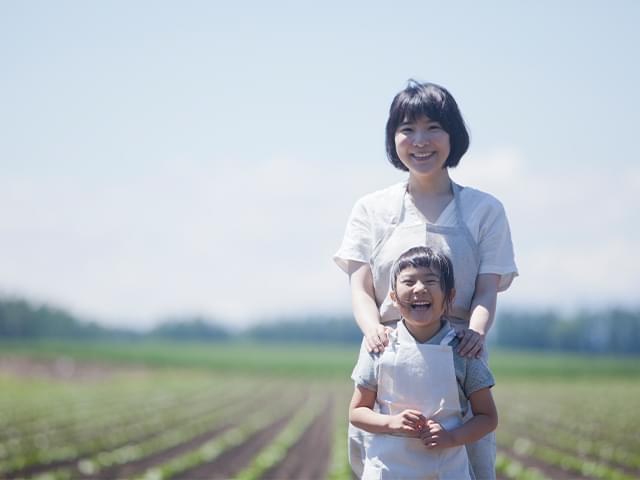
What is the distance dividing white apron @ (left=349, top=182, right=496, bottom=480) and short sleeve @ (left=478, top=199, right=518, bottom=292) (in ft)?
0.10

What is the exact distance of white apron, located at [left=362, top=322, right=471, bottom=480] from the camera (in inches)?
112

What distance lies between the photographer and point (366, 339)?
9.92ft

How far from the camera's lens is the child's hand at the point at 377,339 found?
295 cm

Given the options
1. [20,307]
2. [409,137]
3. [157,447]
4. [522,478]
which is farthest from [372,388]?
[20,307]

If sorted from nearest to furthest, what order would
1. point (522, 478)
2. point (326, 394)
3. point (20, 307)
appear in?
point (522, 478) < point (326, 394) < point (20, 307)

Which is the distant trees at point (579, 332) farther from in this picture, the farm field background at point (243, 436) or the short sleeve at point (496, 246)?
the short sleeve at point (496, 246)

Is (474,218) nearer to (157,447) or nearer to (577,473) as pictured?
(577,473)

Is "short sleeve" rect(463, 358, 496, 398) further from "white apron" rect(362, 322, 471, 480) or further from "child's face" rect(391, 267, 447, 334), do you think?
"child's face" rect(391, 267, 447, 334)

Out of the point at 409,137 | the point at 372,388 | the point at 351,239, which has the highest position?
the point at 409,137

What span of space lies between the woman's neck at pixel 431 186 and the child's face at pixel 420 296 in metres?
0.46

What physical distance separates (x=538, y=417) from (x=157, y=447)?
31.5ft

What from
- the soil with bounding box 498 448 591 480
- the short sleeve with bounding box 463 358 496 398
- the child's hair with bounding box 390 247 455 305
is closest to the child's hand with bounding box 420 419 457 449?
the short sleeve with bounding box 463 358 496 398

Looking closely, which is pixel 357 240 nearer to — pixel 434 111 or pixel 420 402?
pixel 434 111

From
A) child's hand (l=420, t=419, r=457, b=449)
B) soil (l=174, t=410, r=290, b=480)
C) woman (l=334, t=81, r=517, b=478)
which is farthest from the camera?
soil (l=174, t=410, r=290, b=480)
